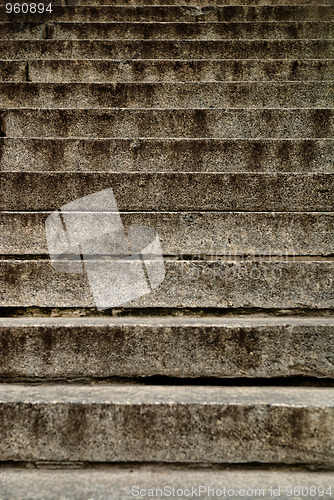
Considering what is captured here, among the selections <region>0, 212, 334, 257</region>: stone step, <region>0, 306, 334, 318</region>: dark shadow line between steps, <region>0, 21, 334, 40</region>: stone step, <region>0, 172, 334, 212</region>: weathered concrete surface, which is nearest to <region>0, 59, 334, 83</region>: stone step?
<region>0, 21, 334, 40</region>: stone step

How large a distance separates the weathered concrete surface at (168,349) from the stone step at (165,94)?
1781 mm

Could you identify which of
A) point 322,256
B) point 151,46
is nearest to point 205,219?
point 322,256

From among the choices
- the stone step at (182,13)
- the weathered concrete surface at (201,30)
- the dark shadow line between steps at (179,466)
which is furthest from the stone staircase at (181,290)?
the stone step at (182,13)

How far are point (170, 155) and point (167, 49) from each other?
1523 mm

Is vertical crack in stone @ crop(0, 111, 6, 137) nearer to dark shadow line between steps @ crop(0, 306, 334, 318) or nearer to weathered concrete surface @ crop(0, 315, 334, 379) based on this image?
dark shadow line between steps @ crop(0, 306, 334, 318)

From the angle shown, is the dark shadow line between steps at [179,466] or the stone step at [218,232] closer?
the dark shadow line between steps at [179,466]

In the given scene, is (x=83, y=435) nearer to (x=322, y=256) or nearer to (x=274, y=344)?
(x=274, y=344)

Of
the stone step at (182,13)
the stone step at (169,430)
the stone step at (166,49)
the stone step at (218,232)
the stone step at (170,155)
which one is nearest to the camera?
the stone step at (169,430)

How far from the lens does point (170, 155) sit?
2.19 meters

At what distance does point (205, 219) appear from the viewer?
1846mm

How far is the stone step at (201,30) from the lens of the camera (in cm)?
342

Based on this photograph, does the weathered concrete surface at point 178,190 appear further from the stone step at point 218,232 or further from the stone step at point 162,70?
the stone step at point 162,70

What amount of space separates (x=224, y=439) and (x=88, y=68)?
274 centimetres

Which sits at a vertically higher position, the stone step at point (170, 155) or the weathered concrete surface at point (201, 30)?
the weathered concrete surface at point (201, 30)
